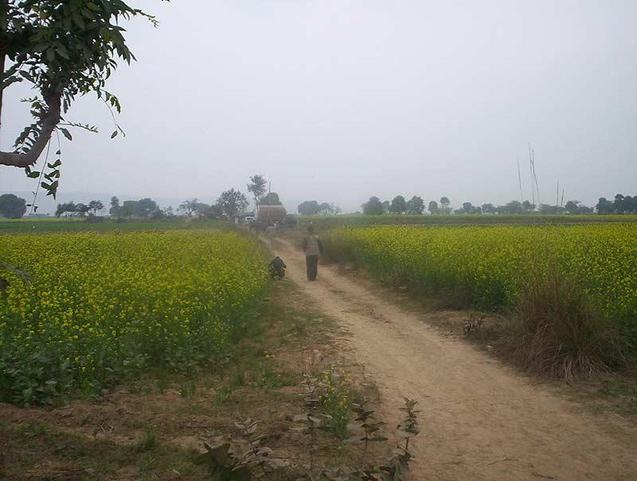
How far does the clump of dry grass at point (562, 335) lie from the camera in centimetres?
702

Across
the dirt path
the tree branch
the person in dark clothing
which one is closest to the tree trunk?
the tree branch

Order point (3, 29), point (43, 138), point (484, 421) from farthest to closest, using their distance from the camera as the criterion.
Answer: point (484, 421) < point (43, 138) < point (3, 29)

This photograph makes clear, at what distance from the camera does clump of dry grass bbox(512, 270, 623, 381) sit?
7016 millimetres

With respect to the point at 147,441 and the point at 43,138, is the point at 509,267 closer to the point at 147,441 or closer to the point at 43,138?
the point at 147,441

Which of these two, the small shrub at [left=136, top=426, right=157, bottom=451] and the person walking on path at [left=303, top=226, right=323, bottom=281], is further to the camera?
Answer: the person walking on path at [left=303, top=226, right=323, bottom=281]

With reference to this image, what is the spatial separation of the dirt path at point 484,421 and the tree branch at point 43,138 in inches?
143

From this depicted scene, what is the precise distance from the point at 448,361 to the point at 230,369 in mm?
3089

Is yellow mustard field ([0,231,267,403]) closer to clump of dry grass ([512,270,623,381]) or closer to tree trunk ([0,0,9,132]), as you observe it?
tree trunk ([0,0,9,132])

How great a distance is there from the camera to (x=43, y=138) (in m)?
3.43

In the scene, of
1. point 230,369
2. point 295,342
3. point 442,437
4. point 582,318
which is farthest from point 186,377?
point 582,318

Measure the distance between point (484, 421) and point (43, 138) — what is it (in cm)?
473

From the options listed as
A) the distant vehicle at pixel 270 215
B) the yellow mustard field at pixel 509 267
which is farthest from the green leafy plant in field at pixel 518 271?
the distant vehicle at pixel 270 215

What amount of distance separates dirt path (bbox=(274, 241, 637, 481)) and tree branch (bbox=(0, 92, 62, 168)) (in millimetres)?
3632

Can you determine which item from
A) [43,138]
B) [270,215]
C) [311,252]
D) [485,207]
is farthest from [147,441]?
[485,207]
